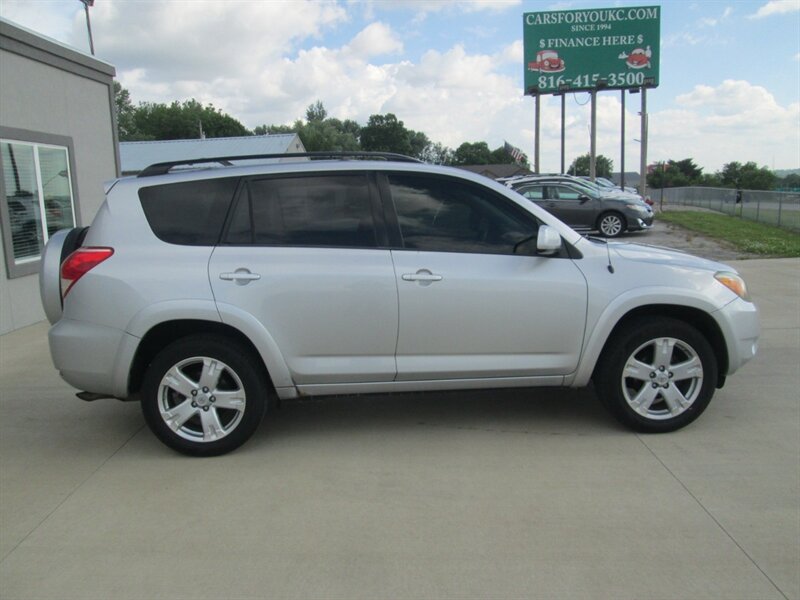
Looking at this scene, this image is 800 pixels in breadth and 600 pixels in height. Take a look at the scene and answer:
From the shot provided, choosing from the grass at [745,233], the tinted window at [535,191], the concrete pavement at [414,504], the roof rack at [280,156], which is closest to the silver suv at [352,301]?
the roof rack at [280,156]

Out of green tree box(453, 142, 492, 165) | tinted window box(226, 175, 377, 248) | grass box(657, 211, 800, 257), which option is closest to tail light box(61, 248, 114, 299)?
tinted window box(226, 175, 377, 248)

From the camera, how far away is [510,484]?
12.9 ft

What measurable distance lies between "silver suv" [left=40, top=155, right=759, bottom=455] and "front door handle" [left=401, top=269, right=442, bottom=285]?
15 millimetres

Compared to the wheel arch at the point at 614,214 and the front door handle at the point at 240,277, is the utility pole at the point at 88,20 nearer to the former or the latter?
the front door handle at the point at 240,277

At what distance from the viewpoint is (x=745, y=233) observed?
1853 centimetres

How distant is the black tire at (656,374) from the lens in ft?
14.7

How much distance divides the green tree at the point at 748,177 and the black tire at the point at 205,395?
6804cm

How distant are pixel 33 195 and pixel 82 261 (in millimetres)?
5772

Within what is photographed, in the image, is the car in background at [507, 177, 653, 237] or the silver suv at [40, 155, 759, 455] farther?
the car in background at [507, 177, 653, 237]

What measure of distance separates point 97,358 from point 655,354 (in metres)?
3.59

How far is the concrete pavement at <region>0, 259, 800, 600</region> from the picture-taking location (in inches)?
120

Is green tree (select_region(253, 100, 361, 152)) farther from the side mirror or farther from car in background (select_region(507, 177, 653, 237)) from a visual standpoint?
the side mirror

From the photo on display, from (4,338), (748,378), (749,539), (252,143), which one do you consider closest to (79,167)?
(4,338)

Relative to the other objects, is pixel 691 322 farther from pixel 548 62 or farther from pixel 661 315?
pixel 548 62
